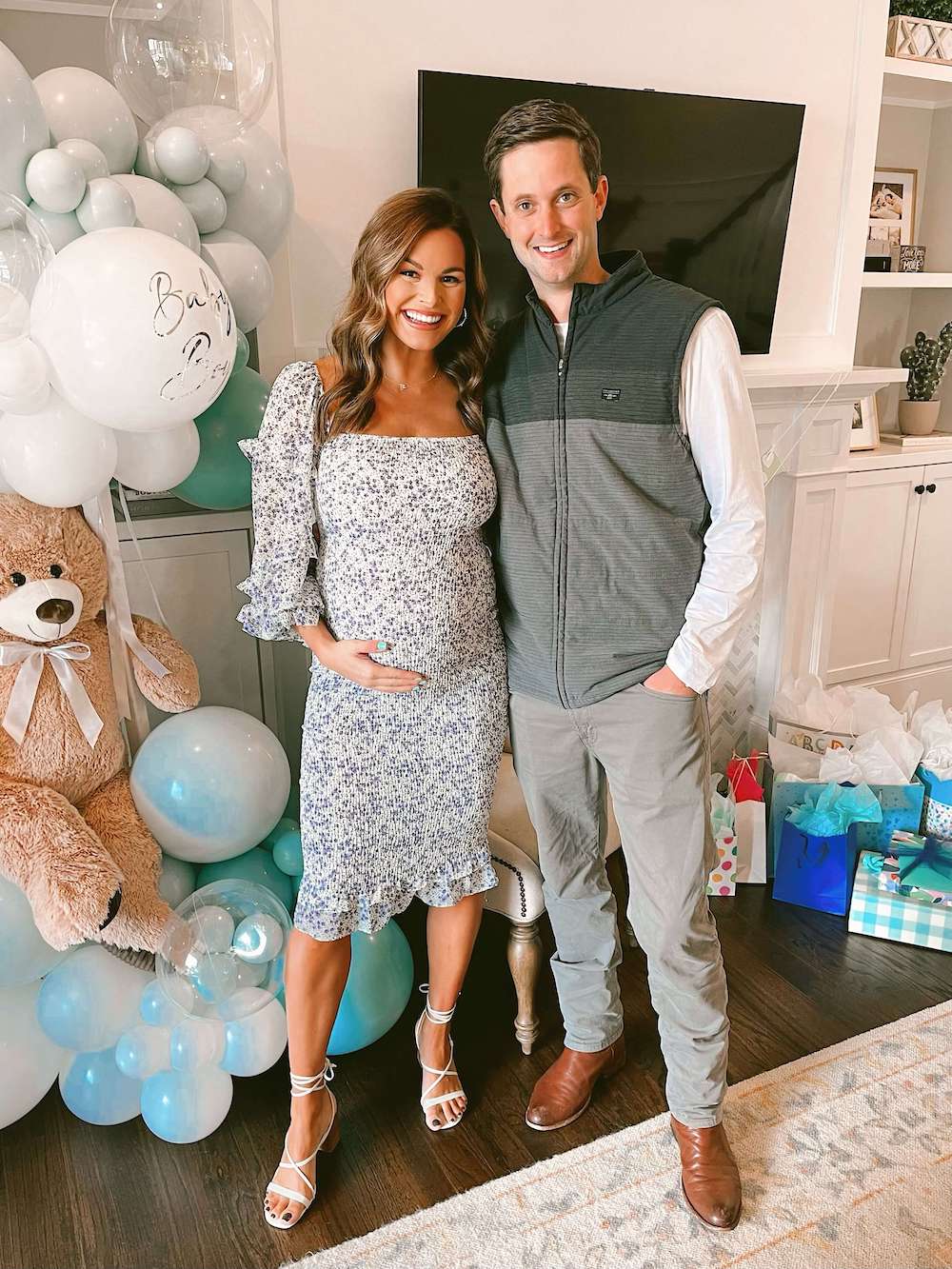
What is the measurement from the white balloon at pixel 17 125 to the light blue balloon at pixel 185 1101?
136cm

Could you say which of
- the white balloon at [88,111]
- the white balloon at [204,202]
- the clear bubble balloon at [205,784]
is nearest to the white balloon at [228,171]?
the white balloon at [204,202]

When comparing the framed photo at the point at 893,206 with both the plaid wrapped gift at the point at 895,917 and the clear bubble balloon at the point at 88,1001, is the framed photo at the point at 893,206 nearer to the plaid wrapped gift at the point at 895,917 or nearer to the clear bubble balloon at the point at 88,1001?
the plaid wrapped gift at the point at 895,917

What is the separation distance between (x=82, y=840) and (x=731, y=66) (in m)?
2.31

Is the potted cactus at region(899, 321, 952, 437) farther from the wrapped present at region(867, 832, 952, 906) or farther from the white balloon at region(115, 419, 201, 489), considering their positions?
the white balloon at region(115, 419, 201, 489)

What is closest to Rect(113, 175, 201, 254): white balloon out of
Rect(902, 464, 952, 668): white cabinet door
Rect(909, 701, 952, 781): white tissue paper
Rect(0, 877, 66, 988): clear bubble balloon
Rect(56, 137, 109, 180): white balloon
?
Rect(56, 137, 109, 180): white balloon

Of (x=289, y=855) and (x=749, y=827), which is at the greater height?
(x=289, y=855)

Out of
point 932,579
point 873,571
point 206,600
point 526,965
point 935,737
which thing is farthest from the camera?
point 932,579

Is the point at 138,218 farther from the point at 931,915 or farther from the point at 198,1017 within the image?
the point at 931,915

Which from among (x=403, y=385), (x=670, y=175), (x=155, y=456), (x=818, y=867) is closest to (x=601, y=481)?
(x=403, y=385)

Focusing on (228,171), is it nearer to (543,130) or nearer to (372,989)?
(543,130)

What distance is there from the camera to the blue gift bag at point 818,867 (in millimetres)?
2408

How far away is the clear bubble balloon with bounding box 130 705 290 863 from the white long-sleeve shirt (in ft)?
2.43

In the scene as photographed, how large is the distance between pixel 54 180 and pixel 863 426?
2549mm

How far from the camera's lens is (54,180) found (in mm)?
1383
